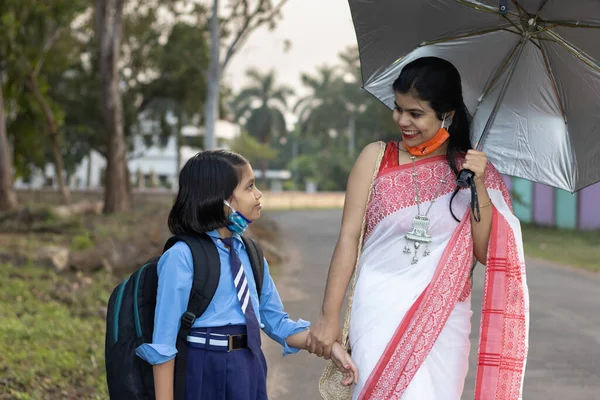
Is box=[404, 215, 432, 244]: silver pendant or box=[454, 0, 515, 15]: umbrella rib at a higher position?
box=[454, 0, 515, 15]: umbrella rib

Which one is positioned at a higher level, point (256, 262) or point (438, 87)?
point (438, 87)

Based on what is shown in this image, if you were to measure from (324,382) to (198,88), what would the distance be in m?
30.2

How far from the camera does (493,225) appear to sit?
3062 mm

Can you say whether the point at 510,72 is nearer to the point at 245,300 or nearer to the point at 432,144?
the point at 432,144

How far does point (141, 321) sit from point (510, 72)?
5.73 ft

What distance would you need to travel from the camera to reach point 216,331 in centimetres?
292

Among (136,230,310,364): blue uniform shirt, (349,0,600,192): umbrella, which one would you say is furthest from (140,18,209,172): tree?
(136,230,310,364): blue uniform shirt

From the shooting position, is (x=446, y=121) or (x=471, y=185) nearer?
(x=471, y=185)

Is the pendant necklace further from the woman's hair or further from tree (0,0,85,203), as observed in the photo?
tree (0,0,85,203)

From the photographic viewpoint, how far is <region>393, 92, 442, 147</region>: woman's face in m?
3.05

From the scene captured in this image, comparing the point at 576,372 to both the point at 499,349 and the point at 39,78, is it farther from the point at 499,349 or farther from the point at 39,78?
the point at 39,78

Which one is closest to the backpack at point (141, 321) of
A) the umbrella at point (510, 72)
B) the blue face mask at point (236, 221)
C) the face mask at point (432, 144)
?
the blue face mask at point (236, 221)

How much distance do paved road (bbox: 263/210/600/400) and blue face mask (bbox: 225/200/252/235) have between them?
9.26 ft

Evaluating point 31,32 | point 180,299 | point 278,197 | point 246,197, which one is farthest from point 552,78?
point 278,197
